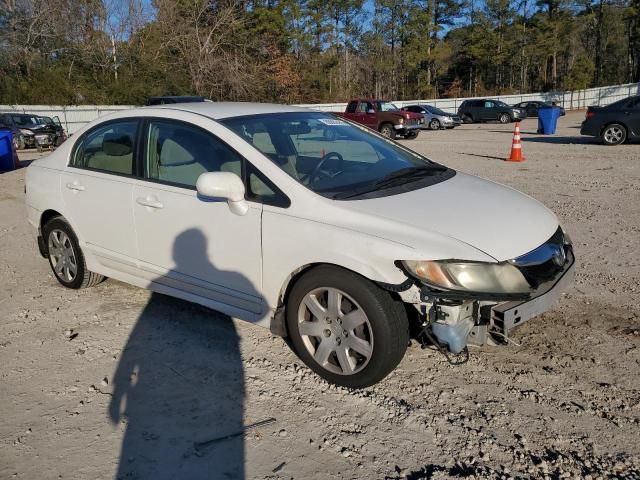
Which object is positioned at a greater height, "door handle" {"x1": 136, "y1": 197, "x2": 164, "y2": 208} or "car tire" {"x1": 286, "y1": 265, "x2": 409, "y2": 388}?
"door handle" {"x1": 136, "y1": 197, "x2": 164, "y2": 208}

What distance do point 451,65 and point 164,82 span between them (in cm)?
3892

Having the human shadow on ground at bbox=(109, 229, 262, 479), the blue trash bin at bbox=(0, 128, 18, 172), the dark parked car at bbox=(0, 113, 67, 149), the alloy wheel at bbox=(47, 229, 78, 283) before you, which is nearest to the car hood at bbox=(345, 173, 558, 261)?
the human shadow on ground at bbox=(109, 229, 262, 479)

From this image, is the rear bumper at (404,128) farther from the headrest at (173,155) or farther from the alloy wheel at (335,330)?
the alloy wheel at (335,330)

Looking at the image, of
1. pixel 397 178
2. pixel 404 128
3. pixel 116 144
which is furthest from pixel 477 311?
pixel 404 128

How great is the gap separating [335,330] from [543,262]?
4.05 ft

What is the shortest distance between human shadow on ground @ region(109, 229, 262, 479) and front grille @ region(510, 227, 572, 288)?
5.28ft

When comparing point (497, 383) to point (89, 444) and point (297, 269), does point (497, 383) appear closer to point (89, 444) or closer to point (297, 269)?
point (297, 269)

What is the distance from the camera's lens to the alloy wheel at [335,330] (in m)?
3.17

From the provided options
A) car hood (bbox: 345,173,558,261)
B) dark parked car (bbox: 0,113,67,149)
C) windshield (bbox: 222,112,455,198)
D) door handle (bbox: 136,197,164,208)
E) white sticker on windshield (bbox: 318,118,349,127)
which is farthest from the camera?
dark parked car (bbox: 0,113,67,149)

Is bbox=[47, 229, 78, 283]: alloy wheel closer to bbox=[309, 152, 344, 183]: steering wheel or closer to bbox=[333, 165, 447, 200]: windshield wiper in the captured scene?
bbox=[309, 152, 344, 183]: steering wheel

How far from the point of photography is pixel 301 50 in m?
52.5

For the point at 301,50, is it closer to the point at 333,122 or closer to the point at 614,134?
the point at 614,134

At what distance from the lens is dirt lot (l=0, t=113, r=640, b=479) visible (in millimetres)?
2701

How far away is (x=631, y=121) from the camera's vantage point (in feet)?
52.5
